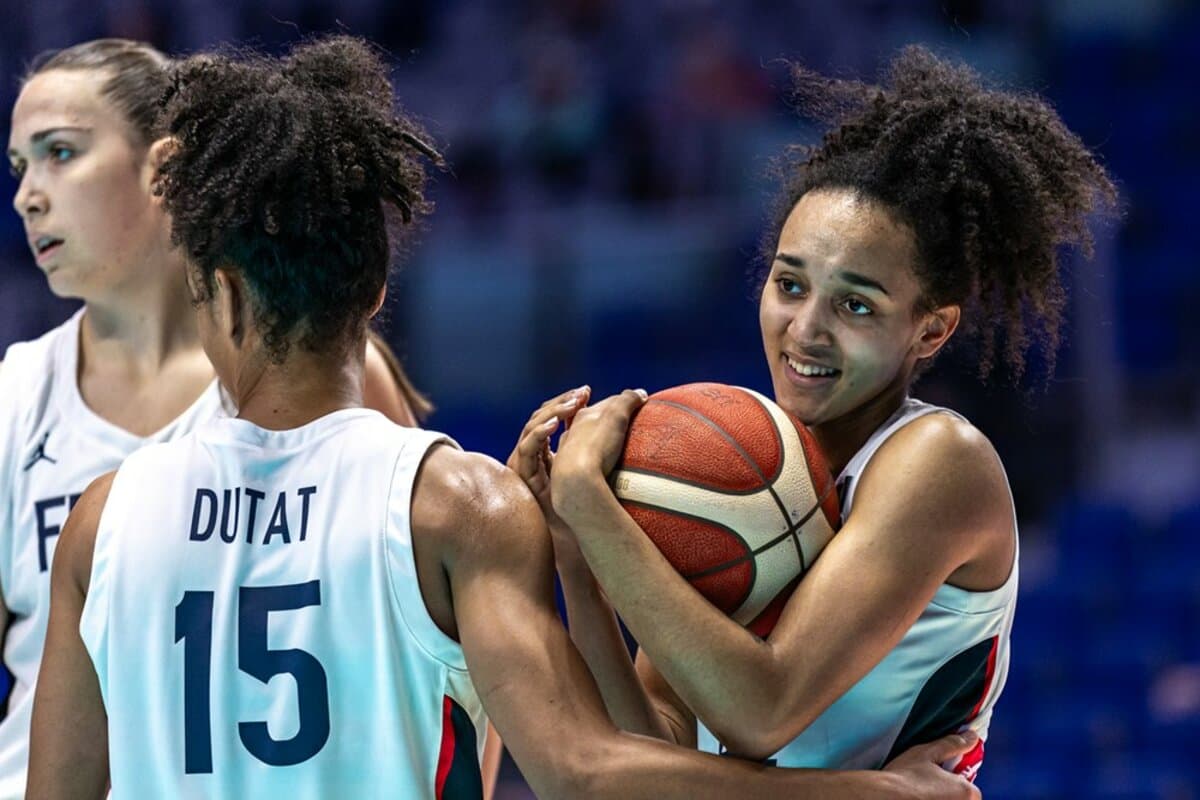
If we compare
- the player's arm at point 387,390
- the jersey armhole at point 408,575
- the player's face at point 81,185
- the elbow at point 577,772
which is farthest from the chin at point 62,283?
the elbow at point 577,772

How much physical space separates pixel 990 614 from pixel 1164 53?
749 cm

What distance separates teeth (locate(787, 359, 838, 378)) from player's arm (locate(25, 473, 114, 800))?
126 cm

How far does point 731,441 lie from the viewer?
8.74ft

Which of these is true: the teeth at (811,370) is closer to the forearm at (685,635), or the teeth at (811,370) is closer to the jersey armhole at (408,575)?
the forearm at (685,635)

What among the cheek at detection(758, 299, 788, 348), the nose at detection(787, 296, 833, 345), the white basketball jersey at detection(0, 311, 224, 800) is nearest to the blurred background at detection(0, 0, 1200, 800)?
the white basketball jersey at detection(0, 311, 224, 800)

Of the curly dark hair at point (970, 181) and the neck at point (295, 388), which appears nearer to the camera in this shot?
the neck at point (295, 388)

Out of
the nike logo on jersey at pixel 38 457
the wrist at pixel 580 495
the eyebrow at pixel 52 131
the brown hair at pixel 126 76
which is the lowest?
the nike logo on jersey at pixel 38 457

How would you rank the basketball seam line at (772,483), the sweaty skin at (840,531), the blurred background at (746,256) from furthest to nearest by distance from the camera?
the blurred background at (746,256) < the basketball seam line at (772,483) < the sweaty skin at (840,531)

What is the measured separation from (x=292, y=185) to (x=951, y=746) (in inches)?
59.3

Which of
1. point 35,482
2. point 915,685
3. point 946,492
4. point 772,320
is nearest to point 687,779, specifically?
point 915,685

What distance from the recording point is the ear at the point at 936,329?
3.00 metres

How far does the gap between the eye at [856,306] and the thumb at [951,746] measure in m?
0.78

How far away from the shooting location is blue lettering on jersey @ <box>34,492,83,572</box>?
11.7 feet

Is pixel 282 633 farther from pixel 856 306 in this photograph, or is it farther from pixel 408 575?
pixel 856 306
